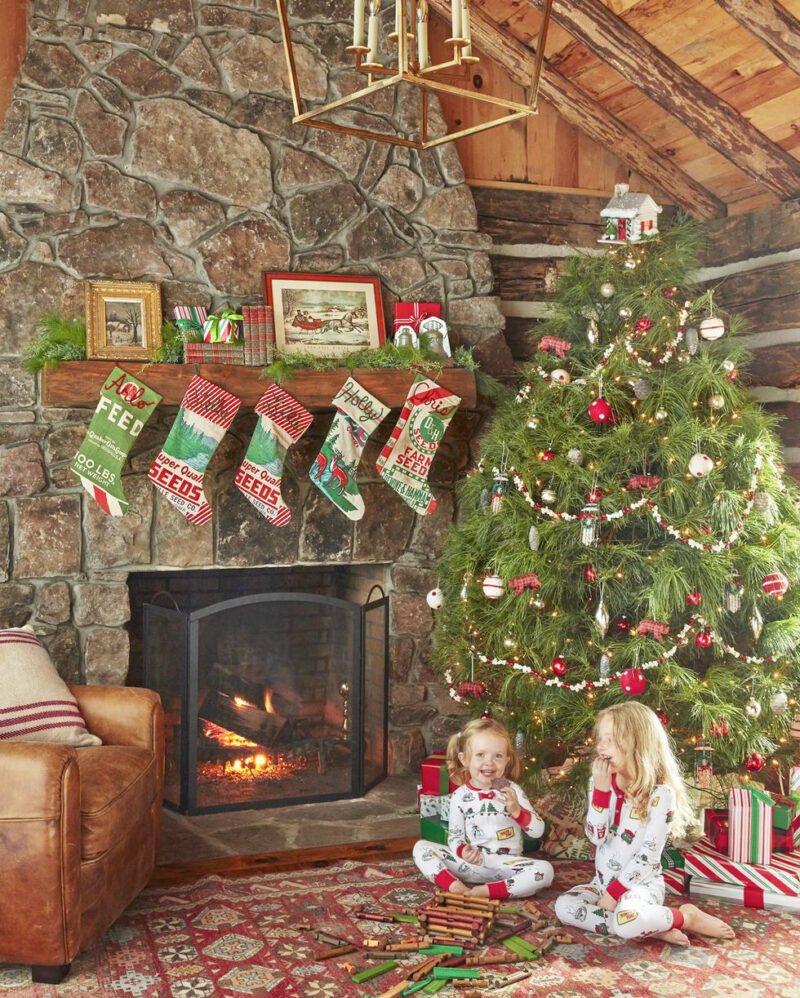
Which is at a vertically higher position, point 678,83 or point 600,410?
point 678,83

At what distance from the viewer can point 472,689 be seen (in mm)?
3549

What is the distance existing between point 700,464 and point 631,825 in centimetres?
110

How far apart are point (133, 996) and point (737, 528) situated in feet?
7.10

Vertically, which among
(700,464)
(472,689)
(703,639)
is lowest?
(472,689)

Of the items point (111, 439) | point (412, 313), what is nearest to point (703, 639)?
point (412, 313)

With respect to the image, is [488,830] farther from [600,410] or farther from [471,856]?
[600,410]

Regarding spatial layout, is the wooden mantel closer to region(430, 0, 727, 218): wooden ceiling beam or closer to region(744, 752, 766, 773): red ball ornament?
region(430, 0, 727, 218): wooden ceiling beam

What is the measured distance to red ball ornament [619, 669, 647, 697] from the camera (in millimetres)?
3076

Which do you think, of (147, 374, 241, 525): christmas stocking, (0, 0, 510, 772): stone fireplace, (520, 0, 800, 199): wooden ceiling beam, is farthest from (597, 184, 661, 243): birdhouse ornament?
(147, 374, 241, 525): christmas stocking

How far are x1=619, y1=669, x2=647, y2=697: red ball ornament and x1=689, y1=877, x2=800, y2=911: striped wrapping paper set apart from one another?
59 centimetres

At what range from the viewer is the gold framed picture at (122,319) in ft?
11.8

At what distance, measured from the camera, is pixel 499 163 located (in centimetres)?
440

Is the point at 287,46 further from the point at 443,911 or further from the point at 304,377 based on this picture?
the point at 443,911

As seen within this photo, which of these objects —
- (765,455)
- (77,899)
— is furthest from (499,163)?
(77,899)
